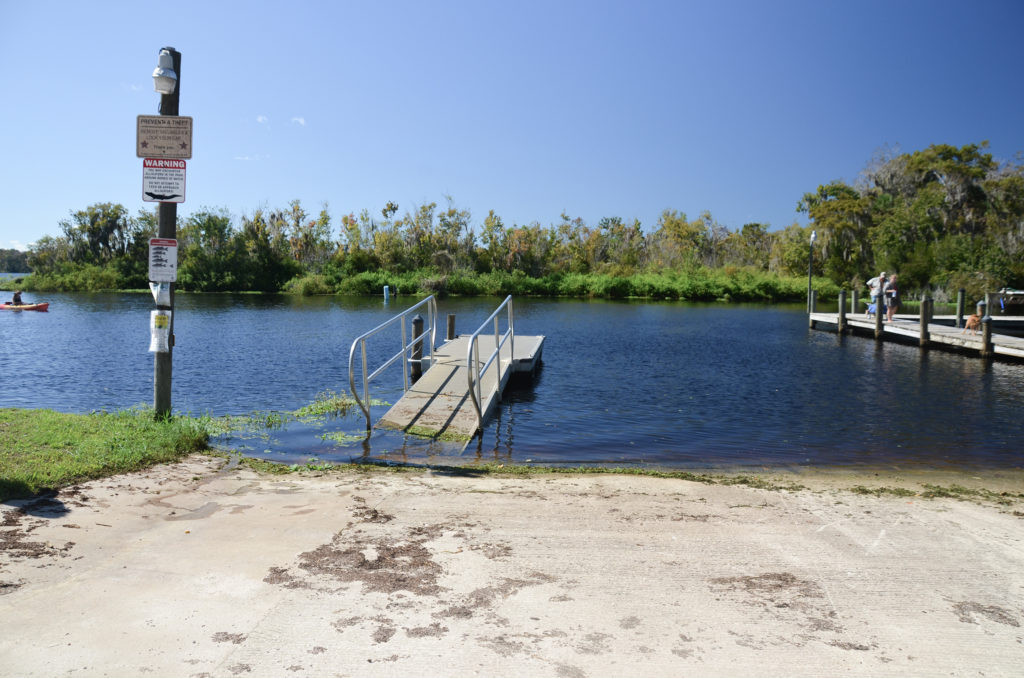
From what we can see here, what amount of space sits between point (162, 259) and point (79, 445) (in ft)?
7.76

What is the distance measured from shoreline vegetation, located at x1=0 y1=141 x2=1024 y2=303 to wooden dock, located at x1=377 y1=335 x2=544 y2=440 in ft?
124

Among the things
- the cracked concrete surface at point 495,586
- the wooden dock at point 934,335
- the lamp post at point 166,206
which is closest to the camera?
the cracked concrete surface at point 495,586

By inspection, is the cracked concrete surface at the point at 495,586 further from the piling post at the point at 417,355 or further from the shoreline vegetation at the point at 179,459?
the piling post at the point at 417,355

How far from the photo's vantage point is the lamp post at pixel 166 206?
26.3ft

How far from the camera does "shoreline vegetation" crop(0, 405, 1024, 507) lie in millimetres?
6215

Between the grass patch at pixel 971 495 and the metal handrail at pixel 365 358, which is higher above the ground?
the metal handrail at pixel 365 358

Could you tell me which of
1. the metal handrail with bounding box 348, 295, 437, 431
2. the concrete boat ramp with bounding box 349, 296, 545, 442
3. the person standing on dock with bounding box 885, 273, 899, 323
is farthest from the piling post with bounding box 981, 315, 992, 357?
the metal handrail with bounding box 348, 295, 437, 431

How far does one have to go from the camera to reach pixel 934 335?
22.2 meters

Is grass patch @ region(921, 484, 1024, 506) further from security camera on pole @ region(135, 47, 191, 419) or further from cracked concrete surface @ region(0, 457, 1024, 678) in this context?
security camera on pole @ region(135, 47, 191, 419)

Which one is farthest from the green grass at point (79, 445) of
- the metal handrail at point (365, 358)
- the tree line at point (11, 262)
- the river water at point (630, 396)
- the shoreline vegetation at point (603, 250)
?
the tree line at point (11, 262)

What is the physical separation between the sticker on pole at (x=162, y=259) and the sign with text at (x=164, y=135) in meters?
1.02

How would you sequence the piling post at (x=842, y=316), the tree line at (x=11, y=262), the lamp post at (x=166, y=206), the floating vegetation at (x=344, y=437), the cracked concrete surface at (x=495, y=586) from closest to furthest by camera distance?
the cracked concrete surface at (x=495, y=586) < the lamp post at (x=166, y=206) < the floating vegetation at (x=344, y=437) < the piling post at (x=842, y=316) < the tree line at (x=11, y=262)

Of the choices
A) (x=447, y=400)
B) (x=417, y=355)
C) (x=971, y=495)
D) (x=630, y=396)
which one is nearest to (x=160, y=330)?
(x=447, y=400)

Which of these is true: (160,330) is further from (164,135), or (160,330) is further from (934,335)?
(934,335)
